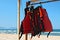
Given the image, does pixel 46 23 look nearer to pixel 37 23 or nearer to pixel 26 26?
pixel 37 23

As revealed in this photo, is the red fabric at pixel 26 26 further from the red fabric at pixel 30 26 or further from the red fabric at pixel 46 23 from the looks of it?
the red fabric at pixel 46 23

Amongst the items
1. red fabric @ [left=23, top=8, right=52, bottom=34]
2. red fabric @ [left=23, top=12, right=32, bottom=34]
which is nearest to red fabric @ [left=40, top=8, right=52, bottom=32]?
red fabric @ [left=23, top=8, right=52, bottom=34]

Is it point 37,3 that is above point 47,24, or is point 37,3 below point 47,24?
above

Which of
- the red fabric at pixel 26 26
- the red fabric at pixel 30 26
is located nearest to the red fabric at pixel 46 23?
the red fabric at pixel 30 26

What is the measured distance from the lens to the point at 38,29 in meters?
3.33

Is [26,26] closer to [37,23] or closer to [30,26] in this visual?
[30,26]

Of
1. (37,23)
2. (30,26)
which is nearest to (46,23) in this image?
(37,23)

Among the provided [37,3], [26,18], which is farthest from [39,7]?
[26,18]

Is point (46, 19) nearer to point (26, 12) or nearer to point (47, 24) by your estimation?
point (47, 24)

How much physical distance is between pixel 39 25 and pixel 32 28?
0.41ft

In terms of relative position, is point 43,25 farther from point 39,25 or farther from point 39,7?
point 39,7

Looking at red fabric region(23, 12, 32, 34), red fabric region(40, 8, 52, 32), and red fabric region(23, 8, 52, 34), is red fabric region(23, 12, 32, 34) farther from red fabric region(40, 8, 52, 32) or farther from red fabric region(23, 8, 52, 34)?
red fabric region(40, 8, 52, 32)

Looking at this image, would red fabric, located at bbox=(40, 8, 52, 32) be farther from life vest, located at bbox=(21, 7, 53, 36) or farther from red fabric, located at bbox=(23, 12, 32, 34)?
red fabric, located at bbox=(23, 12, 32, 34)

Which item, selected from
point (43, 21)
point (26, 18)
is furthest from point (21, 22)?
point (43, 21)
